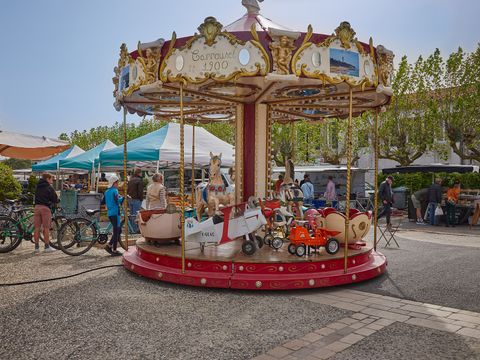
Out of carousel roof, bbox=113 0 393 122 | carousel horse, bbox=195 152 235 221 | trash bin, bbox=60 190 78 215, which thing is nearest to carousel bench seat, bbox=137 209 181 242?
carousel horse, bbox=195 152 235 221

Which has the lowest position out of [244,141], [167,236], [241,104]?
[167,236]

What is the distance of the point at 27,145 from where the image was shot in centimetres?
1326

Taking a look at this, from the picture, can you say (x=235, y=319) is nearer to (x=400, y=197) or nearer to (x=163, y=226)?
(x=163, y=226)

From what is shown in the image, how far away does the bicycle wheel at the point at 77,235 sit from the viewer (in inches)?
→ 391

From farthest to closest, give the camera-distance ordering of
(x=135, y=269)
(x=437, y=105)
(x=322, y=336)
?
1. (x=437, y=105)
2. (x=135, y=269)
3. (x=322, y=336)

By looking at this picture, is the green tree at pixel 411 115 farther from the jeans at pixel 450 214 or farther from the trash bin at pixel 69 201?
the trash bin at pixel 69 201

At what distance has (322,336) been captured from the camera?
16.1 ft

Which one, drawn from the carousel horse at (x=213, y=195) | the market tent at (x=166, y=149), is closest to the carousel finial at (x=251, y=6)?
the carousel horse at (x=213, y=195)

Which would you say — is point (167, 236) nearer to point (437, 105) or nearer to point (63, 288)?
point (63, 288)

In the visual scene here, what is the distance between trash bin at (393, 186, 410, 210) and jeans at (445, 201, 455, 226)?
5201mm

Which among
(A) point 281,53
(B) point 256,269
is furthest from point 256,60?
(B) point 256,269

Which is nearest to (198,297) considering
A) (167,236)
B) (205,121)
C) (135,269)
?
(135,269)

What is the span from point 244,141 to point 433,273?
14.9 feet

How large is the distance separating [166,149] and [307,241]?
9.49 metres
